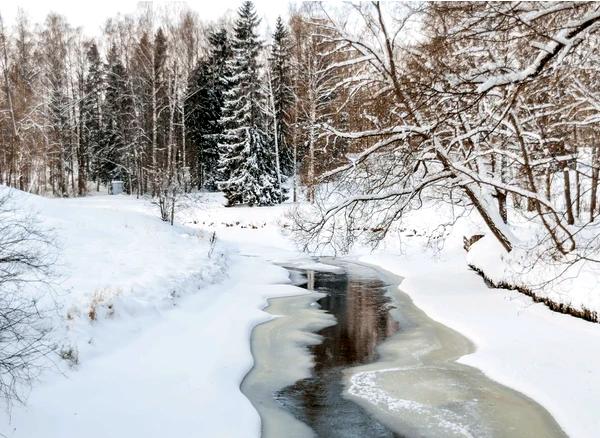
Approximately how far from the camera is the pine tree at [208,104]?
119 feet

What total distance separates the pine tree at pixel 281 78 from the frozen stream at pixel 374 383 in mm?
22248

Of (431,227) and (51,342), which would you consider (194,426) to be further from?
(431,227)

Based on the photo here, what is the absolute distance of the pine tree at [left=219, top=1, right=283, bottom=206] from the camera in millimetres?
29922

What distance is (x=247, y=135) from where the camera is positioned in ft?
99.4

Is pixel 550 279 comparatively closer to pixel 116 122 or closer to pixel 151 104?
pixel 151 104

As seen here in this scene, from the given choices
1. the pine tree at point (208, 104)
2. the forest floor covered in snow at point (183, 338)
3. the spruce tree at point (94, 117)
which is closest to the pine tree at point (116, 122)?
the spruce tree at point (94, 117)

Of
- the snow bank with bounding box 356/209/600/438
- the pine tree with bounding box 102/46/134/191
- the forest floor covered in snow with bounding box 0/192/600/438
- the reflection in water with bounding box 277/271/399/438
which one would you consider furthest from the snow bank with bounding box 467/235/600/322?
the pine tree with bounding box 102/46/134/191

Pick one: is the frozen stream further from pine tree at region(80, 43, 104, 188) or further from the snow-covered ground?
pine tree at region(80, 43, 104, 188)

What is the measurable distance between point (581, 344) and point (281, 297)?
703 centimetres

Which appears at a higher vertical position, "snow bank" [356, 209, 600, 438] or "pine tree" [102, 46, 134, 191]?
"pine tree" [102, 46, 134, 191]

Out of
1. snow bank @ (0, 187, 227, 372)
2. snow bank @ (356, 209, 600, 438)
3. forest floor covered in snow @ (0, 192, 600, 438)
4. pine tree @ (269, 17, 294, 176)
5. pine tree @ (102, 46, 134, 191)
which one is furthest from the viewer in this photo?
pine tree @ (102, 46, 134, 191)

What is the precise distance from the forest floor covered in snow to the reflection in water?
0.76 meters

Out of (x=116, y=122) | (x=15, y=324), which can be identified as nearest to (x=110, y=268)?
(x=15, y=324)

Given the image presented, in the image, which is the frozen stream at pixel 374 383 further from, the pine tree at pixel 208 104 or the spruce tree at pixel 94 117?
the spruce tree at pixel 94 117
